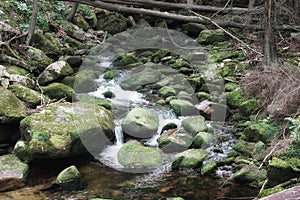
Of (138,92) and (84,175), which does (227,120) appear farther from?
(84,175)

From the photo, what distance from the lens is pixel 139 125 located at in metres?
6.20

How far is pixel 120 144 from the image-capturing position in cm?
609

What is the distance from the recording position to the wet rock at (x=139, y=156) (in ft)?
17.5

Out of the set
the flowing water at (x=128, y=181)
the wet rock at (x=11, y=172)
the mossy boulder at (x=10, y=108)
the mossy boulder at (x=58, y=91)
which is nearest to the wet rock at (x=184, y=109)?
the flowing water at (x=128, y=181)

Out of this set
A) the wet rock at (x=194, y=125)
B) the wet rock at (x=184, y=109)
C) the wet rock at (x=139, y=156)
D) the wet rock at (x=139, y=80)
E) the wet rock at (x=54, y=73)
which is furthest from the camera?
the wet rock at (x=139, y=80)

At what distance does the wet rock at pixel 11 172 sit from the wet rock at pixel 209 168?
2.54 m

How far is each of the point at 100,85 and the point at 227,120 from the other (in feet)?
11.7

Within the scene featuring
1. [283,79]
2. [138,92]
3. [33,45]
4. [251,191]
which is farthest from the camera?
[33,45]

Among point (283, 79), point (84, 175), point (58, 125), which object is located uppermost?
point (283, 79)

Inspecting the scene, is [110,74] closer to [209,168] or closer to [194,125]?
[194,125]

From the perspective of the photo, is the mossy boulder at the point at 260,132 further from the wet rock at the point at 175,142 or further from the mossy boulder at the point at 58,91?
the mossy boulder at the point at 58,91

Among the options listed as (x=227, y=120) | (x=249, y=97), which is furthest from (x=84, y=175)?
(x=249, y=97)

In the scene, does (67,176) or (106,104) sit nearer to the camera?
(67,176)

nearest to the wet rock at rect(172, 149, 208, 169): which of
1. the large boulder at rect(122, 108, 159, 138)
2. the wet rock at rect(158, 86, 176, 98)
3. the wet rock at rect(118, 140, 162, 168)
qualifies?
the wet rock at rect(118, 140, 162, 168)
